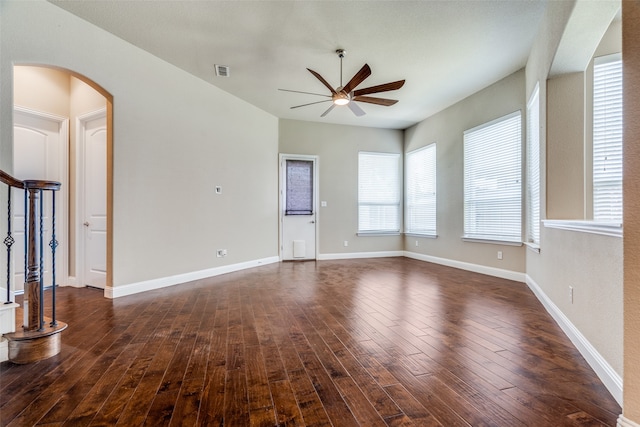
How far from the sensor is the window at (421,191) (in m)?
6.28

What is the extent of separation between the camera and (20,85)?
3.58m

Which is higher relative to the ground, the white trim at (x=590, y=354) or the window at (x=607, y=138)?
the window at (x=607, y=138)

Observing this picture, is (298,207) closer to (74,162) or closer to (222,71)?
(222,71)

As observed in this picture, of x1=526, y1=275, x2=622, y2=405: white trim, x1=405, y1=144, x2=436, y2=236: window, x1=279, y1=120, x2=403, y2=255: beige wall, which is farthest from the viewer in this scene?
x1=279, y1=120, x2=403, y2=255: beige wall

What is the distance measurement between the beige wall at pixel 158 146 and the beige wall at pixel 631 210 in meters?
3.93

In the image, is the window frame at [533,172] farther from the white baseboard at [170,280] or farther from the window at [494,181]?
the white baseboard at [170,280]

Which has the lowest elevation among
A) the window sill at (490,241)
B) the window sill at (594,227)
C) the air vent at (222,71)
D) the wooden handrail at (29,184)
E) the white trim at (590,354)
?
the white trim at (590,354)

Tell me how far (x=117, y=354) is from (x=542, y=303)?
12.8 feet

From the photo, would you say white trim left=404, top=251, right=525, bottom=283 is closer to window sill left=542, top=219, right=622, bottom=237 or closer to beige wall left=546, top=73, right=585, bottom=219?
beige wall left=546, top=73, right=585, bottom=219

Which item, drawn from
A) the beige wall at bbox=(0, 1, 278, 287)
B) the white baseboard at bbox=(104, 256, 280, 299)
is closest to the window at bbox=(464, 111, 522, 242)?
the beige wall at bbox=(0, 1, 278, 287)

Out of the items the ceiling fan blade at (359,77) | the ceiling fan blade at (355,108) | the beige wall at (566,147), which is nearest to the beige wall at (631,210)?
the beige wall at (566,147)

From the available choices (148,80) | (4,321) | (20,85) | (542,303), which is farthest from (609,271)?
(20,85)

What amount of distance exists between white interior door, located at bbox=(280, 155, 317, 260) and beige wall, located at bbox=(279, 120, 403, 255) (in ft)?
0.58

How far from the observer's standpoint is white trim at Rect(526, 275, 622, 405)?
63.5 inches
